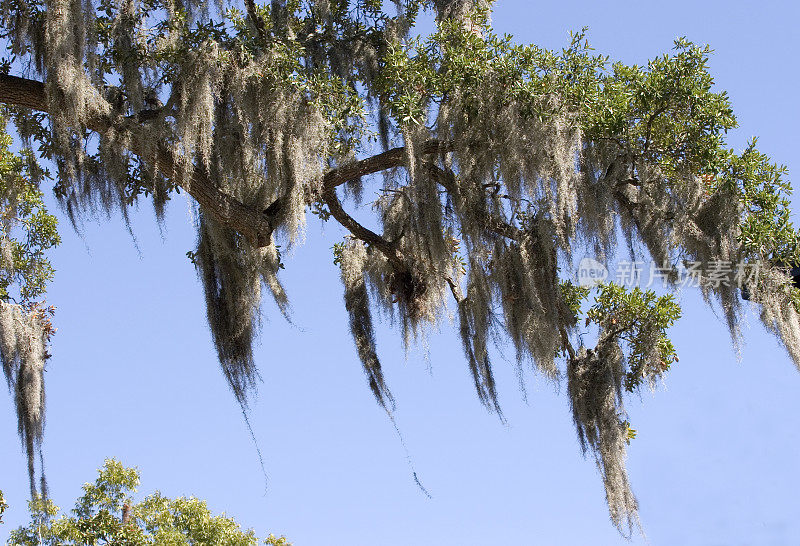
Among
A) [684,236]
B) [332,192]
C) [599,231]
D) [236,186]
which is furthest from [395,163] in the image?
[684,236]

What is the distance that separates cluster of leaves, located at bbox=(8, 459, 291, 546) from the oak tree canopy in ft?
6.72

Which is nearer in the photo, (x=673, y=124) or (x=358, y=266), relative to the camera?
(x=673, y=124)

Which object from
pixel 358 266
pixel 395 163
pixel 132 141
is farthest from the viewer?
pixel 358 266

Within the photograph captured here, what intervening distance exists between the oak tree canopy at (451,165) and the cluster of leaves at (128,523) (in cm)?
205

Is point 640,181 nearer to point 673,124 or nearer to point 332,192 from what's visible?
point 673,124

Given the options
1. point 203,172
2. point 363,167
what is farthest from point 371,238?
point 203,172

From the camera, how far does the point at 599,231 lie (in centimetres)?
684

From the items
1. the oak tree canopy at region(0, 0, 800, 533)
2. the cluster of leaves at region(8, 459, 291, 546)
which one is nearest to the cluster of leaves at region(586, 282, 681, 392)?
the oak tree canopy at region(0, 0, 800, 533)

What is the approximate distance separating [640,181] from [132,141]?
3719mm

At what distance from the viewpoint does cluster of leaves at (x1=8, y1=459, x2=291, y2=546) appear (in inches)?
362

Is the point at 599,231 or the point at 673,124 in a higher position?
the point at 673,124

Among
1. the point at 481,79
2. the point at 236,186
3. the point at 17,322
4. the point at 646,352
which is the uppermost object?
the point at 481,79

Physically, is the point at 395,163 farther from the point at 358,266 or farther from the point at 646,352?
the point at 646,352

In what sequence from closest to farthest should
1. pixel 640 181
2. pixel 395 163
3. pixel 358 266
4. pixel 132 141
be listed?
pixel 132 141, pixel 640 181, pixel 395 163, pixel 358 266
